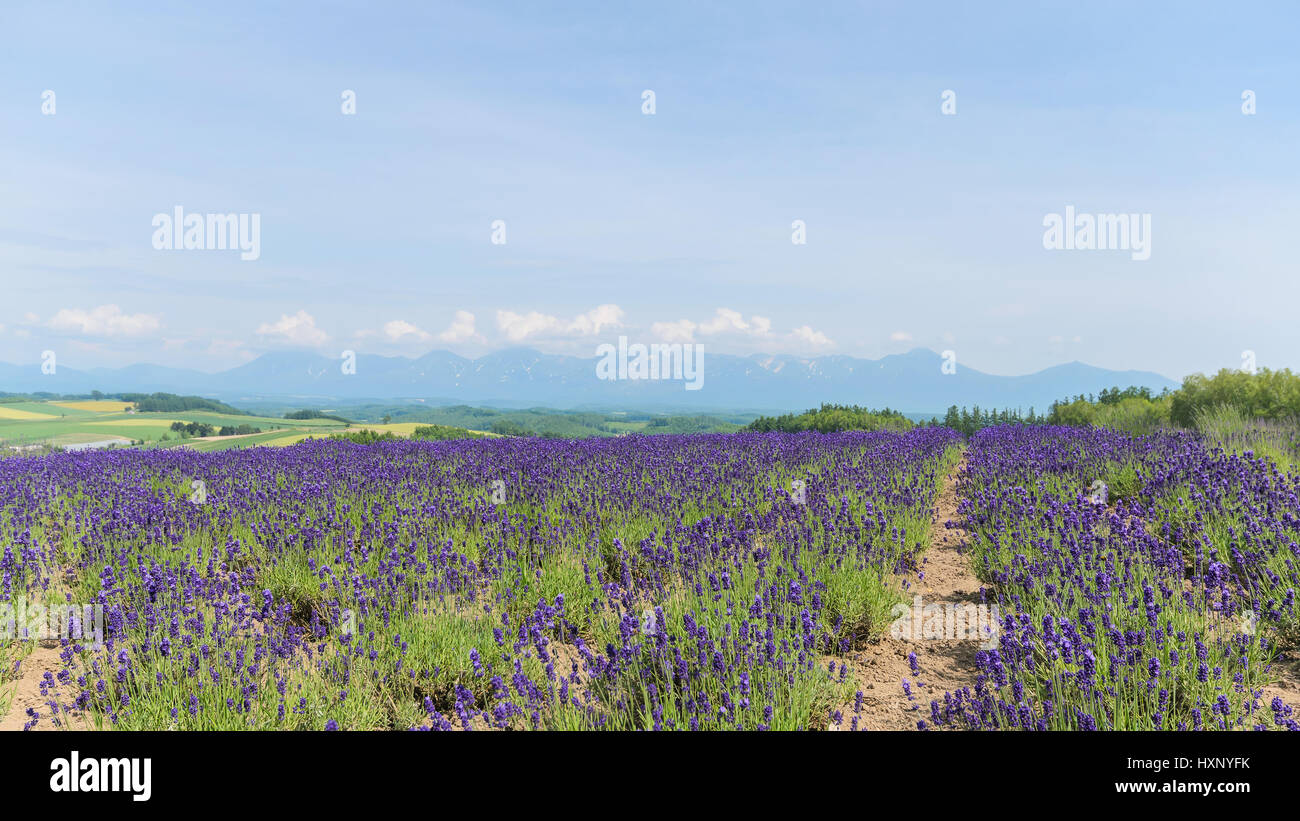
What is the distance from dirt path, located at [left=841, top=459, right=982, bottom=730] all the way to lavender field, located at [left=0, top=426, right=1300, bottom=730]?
3 cm

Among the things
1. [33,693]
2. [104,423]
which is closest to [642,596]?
[33,693]

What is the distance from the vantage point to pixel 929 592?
4699 millimetres

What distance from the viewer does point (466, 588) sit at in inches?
153

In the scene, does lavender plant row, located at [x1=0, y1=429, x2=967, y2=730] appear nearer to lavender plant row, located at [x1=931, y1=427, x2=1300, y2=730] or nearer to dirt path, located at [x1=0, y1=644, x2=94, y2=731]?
dirt path, located at [x1=0, y1=644, x2=94, y2=731]

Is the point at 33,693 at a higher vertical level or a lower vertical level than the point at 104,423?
lower

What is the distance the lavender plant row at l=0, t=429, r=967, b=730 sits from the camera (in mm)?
2740

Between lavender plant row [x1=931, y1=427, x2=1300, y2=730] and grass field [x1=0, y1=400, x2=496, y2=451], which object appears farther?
grass field [x1=0, y1=400, x2=496, y2=451]

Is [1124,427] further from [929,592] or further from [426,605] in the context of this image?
[426,605]

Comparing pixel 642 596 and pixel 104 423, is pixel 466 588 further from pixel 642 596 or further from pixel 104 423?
pixel 104 423

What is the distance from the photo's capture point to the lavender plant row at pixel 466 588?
2.74 m

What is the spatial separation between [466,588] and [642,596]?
102 centimetres

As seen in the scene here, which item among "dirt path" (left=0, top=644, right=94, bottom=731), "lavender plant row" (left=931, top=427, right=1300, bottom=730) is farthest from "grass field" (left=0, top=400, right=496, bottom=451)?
"lavender plant row" (left=931, top=427, right=1300, bottom=730)

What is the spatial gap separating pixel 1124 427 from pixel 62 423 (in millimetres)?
42012
